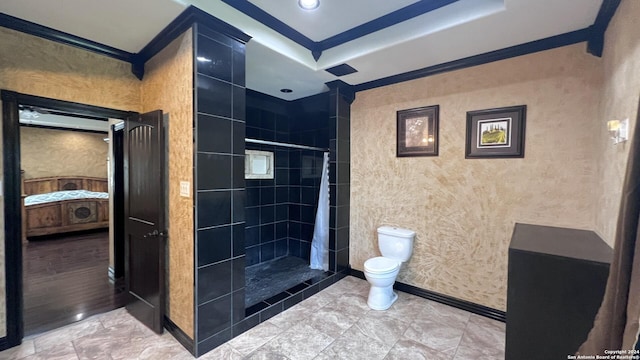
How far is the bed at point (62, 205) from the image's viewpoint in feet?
16.8

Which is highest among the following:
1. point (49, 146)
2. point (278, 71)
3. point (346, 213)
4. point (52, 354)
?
point (278, 71)

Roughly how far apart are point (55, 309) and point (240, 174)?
2.38 m

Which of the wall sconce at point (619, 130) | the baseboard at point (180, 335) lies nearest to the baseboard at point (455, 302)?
the wall sconce at point (619, 130)

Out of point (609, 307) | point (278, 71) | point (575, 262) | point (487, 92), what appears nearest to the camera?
point (609, 307)

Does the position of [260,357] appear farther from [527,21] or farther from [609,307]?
[527,21]

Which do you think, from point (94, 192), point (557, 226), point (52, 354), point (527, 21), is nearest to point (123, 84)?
point (52, 354)

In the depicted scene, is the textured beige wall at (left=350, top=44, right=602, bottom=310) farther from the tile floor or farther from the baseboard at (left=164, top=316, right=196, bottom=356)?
the baseboard at (left=164, top=316, right=196, bottom=356)

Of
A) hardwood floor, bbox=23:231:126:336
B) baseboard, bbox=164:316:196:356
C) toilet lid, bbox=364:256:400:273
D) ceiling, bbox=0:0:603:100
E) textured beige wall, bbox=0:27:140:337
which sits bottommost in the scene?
hardwood floor, bbox=23:231:126:336

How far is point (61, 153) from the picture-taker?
589 centimetres

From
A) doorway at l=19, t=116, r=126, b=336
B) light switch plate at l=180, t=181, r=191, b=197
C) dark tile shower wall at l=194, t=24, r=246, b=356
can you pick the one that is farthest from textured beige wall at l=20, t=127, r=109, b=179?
dark tile shower wall at l=194, t=24, r=246, b=356

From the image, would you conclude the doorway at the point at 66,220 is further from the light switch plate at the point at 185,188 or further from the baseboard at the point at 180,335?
the light switch plate at the point at 185,188

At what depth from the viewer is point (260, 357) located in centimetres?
190

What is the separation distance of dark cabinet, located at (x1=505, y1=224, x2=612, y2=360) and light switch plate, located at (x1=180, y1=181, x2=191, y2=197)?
211cm

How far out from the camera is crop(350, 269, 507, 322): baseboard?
2394mm
